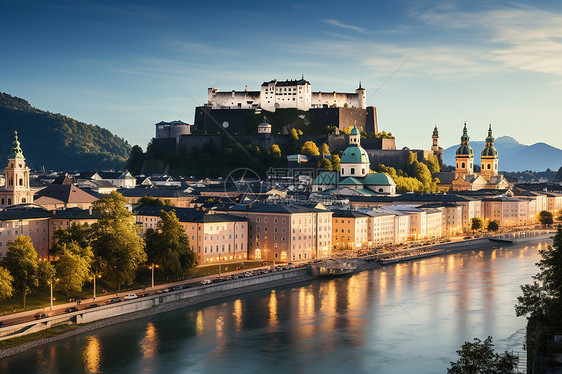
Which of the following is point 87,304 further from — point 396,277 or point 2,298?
point 396,277

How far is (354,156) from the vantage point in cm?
6400

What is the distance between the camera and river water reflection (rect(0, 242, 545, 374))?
21.7m

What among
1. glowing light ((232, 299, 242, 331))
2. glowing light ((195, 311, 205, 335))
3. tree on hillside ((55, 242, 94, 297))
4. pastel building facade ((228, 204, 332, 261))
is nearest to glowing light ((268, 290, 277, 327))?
glowing light ((232, 299, 242, 331))

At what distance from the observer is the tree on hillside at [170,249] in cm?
3123

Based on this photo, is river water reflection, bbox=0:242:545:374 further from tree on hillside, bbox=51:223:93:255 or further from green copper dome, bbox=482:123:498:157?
green copper dome, bbox=482:123:498:157

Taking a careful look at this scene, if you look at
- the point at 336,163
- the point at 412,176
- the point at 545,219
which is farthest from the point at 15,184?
the point at 545,219

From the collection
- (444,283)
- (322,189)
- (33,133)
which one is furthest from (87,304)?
(33,133)

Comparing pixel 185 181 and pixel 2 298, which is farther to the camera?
pixel 185 181

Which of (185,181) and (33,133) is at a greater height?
(33,133)

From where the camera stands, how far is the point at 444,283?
116ft

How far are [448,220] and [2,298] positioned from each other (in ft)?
137

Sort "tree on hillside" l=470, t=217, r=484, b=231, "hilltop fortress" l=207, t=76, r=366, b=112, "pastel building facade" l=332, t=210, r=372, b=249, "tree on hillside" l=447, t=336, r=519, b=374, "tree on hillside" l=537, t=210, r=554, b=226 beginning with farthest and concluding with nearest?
"hilltop fortress" l=207, t=76, r=366, b=112 → "tree on hillside" l=537, t=210, r=554, b=226 → "tree on hillside" l=470, t=217, r=484, b=231 → "pastel building facade" l=332, t=210, r=372, b=249 → "tree on hillside" l=447, t=336, r=519, b=374

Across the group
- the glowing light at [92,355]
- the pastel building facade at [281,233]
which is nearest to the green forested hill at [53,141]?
the pastel building facade at [281,233]

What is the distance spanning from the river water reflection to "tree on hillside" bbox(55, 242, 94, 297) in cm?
244
